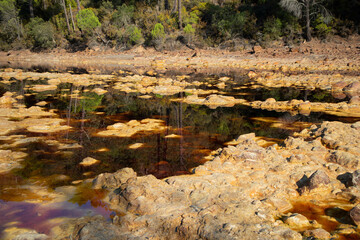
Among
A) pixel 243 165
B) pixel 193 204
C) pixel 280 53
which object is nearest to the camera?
pixel 193 204

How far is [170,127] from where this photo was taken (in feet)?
22.5

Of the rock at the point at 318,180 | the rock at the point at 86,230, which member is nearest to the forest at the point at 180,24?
the rock at the point at 318,180

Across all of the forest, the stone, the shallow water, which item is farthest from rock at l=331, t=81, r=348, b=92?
the forest

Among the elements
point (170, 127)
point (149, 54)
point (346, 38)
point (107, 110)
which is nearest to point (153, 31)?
point (149, 54)

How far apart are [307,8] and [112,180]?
2319 centimetres

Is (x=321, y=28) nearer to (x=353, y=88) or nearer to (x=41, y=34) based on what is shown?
(x=353, y=88)

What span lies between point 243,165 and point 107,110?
546 centimetres

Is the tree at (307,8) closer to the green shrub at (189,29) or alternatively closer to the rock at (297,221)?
the green shrub at (189,29)

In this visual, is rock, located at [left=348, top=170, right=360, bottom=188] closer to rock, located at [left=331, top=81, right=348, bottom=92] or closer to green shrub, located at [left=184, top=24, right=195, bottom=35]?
rock, located at [left=331, top=81, right=348, bottom=92]

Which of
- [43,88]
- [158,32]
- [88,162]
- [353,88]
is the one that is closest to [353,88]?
[353,88]

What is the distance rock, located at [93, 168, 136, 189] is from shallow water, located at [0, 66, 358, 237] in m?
0.14

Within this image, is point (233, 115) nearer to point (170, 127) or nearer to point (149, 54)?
point (170, 127)

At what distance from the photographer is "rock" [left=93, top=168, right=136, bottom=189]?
3.81 metres

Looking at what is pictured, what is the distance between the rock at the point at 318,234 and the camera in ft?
8.73
